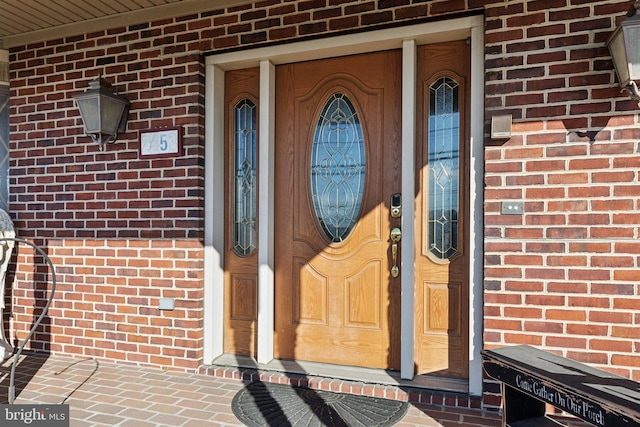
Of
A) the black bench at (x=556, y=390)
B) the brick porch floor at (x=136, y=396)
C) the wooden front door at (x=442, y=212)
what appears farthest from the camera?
the wooden front door at (x=442, y=212)

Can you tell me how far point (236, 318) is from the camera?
11.8 feet

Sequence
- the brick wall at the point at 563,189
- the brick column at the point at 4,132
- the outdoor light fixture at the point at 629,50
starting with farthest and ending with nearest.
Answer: the brick column at the point at 4,132, the brick wall at the point at 563,189, the outdoor light fixture at the point at 629,50

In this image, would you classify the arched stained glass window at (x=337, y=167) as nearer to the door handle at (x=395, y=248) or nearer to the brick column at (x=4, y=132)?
the door handle at (x=395, y=248)

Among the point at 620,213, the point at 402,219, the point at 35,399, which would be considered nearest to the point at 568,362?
the point at 620,213

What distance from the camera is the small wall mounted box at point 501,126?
267cm

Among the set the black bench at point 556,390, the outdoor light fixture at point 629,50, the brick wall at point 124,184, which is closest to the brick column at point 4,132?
the brick wall at point 124,184

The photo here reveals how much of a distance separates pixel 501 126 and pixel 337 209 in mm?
1208

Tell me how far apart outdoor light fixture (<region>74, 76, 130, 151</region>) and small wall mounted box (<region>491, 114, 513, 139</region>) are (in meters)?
2.61

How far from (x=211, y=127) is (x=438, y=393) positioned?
7.75ft

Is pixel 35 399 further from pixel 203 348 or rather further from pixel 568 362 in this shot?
pixel 568 362

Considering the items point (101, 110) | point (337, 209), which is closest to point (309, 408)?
point (337, 209)

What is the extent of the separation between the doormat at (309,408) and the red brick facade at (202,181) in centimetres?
71

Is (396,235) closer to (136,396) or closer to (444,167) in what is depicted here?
(444,167)

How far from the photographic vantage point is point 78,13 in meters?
3.56
